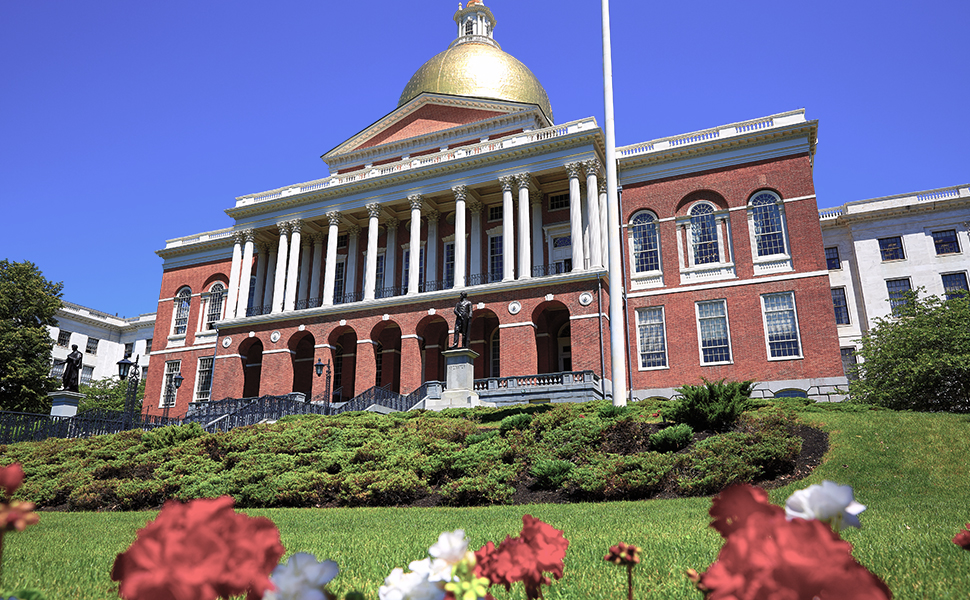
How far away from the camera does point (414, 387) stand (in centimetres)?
3472

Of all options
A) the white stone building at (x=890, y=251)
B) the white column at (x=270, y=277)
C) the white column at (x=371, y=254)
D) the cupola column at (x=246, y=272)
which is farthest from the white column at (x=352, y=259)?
the white stone building at (x=890, y=251)

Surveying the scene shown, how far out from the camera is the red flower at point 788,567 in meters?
1.39

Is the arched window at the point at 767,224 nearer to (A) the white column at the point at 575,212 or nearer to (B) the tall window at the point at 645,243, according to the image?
(B) the tall window at the point at 645,243

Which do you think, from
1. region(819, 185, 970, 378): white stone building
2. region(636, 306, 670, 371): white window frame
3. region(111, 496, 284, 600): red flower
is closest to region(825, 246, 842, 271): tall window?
region(819, 185, 970, 378): white stone building

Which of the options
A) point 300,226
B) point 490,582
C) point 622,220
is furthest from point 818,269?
point 490,582

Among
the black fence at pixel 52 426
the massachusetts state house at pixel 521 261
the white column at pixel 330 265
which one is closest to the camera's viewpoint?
the black fence at pixel 52 426

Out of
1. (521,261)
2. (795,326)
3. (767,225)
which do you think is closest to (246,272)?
(521,261)

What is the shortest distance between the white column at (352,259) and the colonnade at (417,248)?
0.07m

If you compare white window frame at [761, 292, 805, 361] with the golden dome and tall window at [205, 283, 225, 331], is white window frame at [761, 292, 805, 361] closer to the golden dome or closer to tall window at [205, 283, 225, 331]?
the golden dome

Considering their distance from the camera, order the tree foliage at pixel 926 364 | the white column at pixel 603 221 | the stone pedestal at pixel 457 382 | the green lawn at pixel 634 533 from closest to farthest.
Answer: the green lawn at pixel 634 533 → the tree foliage at pixel 926 364 → the stone pedestal at pixel 457 382 → the white column at pixel 603 221

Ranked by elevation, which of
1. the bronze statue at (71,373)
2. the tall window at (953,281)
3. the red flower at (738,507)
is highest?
the tall window at (953,281)

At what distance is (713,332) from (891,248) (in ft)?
67.3

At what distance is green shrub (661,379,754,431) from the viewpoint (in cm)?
1539

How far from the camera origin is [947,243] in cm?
4284
